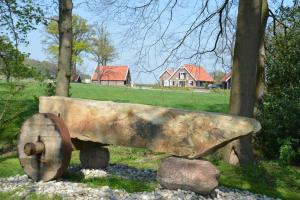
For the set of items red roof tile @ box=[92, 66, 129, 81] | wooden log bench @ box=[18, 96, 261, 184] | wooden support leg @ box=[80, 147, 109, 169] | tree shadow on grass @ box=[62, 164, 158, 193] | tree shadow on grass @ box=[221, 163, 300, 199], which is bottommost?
tree shadow on grass @ box=[221, 163, 300, 199]

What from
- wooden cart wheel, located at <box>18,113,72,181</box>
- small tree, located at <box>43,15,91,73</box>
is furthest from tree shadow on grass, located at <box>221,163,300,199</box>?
small tree, located at <box>43,15,91,73</box>

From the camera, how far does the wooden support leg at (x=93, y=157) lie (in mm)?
8242

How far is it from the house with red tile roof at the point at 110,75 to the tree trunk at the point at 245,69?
70333 mm

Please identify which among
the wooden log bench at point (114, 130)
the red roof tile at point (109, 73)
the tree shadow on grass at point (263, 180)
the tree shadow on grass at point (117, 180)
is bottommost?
the tree shadow on grass at point (263, 180)

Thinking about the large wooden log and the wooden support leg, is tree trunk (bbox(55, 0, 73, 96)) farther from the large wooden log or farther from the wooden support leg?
the large wooden log

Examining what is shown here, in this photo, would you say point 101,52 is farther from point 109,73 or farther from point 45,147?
point 45,147

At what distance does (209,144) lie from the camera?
21.2ft

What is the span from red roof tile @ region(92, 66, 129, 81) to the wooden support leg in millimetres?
70976

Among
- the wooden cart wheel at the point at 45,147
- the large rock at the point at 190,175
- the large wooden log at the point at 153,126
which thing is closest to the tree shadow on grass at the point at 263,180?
the large rock at the point at 190,175

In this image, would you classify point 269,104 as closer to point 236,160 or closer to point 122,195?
point 236,160

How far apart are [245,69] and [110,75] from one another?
254 feet

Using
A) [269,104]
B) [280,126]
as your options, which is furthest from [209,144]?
[269,104]

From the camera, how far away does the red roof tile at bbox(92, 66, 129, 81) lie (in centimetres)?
8084

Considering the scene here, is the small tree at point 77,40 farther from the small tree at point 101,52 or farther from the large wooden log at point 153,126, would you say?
the large wooden log at point 153,126
